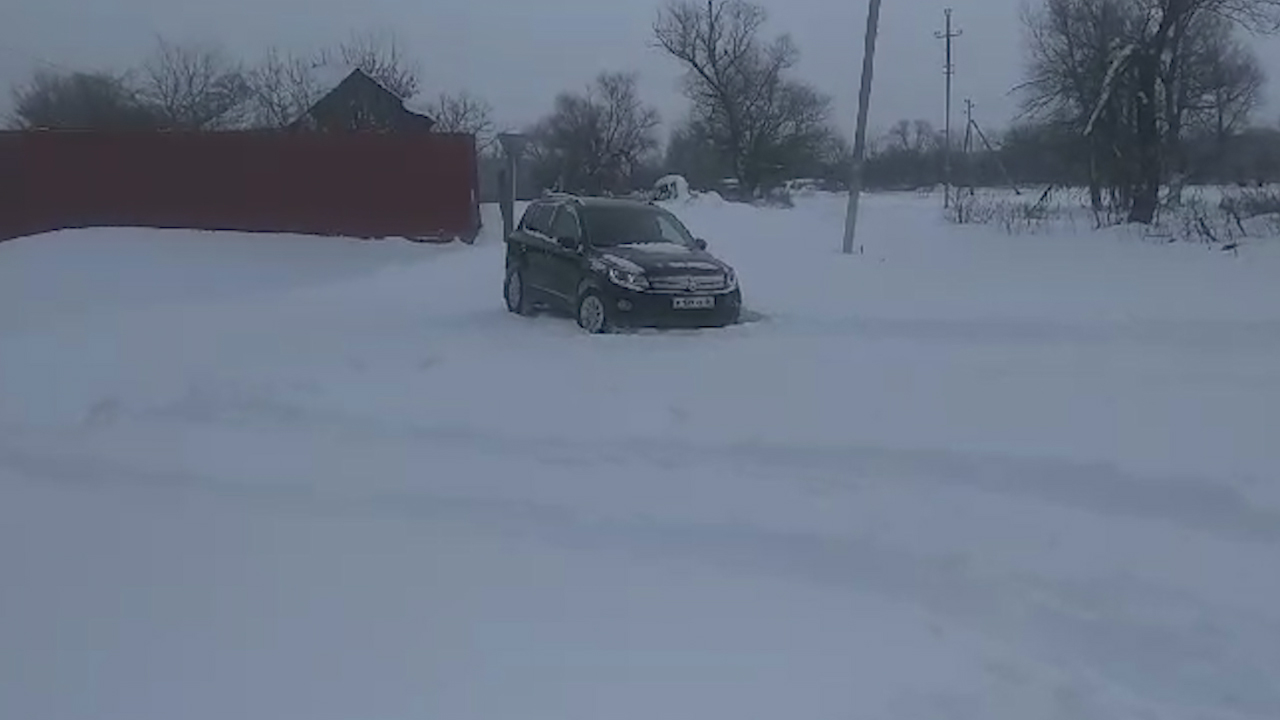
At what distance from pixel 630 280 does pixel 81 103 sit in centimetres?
4682

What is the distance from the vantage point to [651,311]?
43.3 feet

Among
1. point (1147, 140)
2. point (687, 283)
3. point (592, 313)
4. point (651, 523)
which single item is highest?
point (1147, 140)

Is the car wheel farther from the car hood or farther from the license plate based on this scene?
the license plate

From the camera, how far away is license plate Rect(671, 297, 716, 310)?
13.3 meters

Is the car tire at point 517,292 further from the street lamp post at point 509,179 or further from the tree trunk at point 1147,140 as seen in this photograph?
the tree trunk at point 1147,140

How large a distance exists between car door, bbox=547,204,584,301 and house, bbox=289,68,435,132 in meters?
25.5

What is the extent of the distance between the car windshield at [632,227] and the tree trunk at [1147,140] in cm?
1843

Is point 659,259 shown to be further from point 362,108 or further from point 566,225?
point 362,108

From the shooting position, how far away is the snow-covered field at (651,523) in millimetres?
4961

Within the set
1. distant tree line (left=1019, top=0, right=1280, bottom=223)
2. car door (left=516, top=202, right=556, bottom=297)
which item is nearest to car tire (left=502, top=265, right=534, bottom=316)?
car door (left=516, top=202, right=556, bottom=297)

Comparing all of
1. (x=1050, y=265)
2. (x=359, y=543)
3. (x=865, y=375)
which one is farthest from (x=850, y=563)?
(x=1050, y=265)

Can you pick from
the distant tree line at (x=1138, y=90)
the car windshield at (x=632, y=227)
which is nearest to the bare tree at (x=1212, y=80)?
the distant tree line at (x=1138, y=90)

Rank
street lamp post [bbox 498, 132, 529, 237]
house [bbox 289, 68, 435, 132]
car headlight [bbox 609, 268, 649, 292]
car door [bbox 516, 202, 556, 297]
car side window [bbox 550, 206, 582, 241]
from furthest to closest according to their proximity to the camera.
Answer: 1. house [bbox 289, 68, 435, 132]
2. street lamp post [bbox 498, 132, 529, 237]
3. car door [bbox 516, 202, 556, 297]
4. car side window [bbox 550, 206, 582, 241]
5. car headlight [bbox 609, 268, 649, 292]

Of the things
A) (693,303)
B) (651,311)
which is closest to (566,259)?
(651,311)
